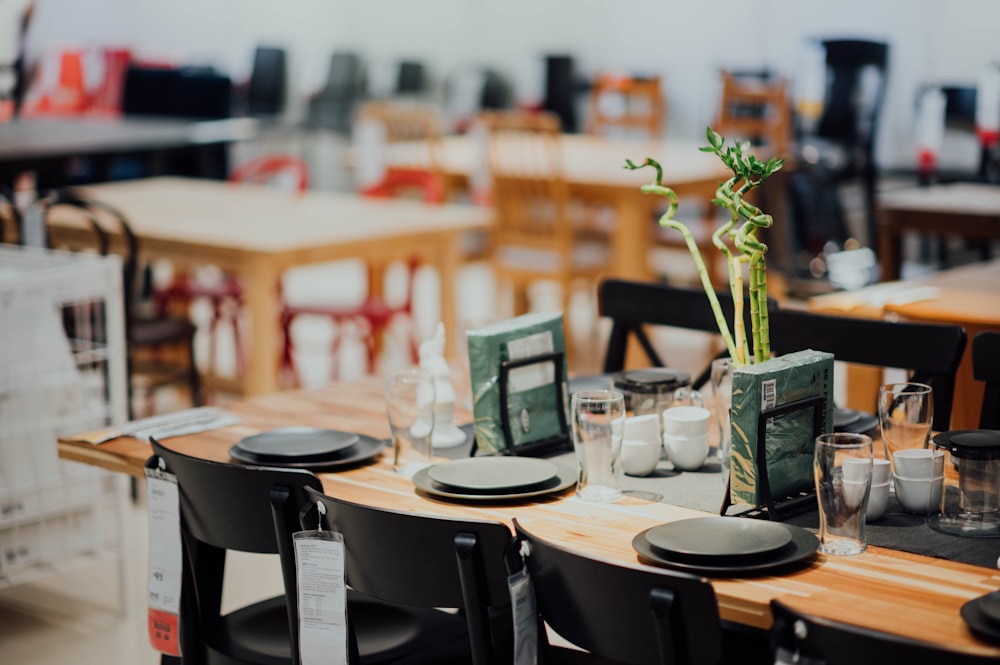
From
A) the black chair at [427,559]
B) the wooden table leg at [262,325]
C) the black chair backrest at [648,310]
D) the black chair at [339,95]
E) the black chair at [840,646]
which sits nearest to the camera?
the black chair at [840,646]

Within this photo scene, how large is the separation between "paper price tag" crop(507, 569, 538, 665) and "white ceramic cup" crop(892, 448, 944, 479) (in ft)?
2.08

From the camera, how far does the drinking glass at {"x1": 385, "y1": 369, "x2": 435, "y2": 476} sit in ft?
7.63

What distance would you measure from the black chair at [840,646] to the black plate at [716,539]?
29 cm

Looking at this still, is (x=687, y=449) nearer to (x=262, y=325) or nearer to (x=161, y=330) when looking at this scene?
(x=262, y=325)

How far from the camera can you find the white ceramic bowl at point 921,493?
2068mm

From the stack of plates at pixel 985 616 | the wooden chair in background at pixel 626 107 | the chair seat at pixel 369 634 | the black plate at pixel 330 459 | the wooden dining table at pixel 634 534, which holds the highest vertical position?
the wooden chair in background at pixel 626 107

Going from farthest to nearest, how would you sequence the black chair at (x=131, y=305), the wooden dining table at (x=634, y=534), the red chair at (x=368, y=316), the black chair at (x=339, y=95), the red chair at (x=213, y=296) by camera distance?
the black chair at (x=339, y=95) < the red chair at (x=213, y=296) < the red chair at (x=368, y=316) < the black chair at (x=131, y=305) < the wooden dining table at (x=634, y=534)

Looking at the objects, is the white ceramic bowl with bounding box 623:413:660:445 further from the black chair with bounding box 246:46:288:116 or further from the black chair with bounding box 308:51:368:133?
the black chair with bounding box 246:46:288:116

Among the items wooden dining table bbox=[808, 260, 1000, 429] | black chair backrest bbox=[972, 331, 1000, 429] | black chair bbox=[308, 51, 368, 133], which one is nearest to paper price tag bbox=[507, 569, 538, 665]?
black chair backrest bbox=[972, 331, 1000, 429]

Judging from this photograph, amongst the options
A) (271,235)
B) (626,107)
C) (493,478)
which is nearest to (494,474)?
(493,478)

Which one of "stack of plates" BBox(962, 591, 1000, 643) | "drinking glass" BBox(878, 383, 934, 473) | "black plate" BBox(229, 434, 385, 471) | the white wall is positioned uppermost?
the white wall

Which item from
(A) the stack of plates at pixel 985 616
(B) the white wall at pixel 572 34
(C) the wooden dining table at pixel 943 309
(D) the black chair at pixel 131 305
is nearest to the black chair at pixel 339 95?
(B) the white wall at pixel 572 34

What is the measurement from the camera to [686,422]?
2.30 meters

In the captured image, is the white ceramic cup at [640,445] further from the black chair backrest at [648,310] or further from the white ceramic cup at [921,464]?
the black chair backrest at [648,310]
